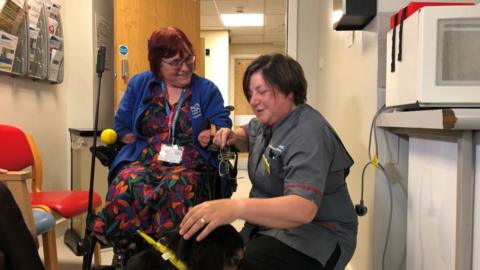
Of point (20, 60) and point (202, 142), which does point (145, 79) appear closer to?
point (202, 142)

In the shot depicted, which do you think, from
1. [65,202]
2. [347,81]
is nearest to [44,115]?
[65,202]

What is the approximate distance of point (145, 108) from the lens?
1.78 meters

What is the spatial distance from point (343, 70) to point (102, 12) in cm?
199

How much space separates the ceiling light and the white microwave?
4837 mm

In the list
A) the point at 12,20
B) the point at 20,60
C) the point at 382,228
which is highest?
the point at 12,20

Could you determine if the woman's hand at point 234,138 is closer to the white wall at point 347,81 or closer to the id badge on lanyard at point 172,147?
the id badge on lanyard at point 172,147

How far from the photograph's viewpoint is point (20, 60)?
7.68 ft

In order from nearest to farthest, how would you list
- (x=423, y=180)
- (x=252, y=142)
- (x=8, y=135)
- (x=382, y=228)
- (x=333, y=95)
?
(x=423, y=180), (x=252, y=142), (x=382, y=228), (x=8, y=135), (x=333, y=95)

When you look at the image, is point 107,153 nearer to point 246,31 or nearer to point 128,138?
point 128,138

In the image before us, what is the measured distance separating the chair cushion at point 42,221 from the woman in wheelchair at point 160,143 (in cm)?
27

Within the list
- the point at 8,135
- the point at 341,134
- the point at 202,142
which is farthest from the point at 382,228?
the point at 8,135

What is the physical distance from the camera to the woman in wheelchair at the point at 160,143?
156 centimetres

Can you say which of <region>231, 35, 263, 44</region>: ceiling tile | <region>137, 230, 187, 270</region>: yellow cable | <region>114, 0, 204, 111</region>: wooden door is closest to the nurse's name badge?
<region>137, 230, 187, 270</region>: yellow cable

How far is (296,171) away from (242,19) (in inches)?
209
